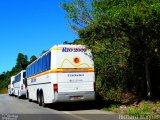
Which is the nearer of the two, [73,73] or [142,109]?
[142,109]

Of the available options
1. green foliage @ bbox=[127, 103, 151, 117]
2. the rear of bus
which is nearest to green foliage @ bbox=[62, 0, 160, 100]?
the rear of bus

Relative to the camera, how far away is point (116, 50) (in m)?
20.1

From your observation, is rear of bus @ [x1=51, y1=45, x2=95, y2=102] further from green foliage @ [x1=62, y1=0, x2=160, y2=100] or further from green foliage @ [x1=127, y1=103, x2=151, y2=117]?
green foliage @ [x1=127, y1=103, x2=151, y2=117]

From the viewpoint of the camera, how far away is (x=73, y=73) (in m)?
20.2

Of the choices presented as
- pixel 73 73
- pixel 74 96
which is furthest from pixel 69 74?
pixel 74 96

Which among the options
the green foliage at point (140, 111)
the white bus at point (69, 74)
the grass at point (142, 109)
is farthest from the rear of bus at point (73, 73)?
the green foliage at point (140, 111)

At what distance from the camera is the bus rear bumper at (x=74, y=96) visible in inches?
775

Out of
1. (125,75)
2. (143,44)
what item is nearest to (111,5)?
(143,44)

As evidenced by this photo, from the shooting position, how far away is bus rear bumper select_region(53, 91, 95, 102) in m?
19.7

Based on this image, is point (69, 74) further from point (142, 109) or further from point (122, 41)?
point (142, 109)

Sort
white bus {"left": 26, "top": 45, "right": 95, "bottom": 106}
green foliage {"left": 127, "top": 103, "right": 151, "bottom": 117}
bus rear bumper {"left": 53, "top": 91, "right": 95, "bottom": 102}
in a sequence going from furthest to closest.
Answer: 1. white bus {"left": 26, "top": 45, "right": 95, "bottom": 106}
2. bus rear bumper {"left": 53, "top": 91, "right": 95, "bottom": 102}
3. green foliage {"left": 127, "top": 103, "right": 151, "bottom": 117}

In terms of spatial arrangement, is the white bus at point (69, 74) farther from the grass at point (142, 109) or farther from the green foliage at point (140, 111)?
the green foliage at point (140, 111)

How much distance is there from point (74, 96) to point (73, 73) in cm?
113

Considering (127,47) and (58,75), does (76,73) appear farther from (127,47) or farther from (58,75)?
(127,47)
